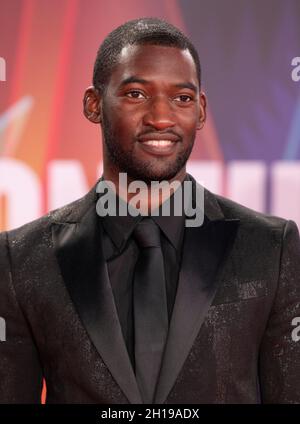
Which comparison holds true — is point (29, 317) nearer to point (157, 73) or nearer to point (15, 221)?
point (157, 73)

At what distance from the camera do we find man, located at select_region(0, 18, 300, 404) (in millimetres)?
1763

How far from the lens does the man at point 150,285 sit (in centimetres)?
176

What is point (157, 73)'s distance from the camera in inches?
70.9

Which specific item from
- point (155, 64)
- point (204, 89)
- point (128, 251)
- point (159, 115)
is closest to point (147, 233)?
point (128, 251)

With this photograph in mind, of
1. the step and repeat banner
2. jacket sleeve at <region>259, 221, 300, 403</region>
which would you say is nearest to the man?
jacket sleeve at <region>259, 221, 300, 403</region>

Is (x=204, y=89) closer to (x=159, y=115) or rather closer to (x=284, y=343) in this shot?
(x=159, y=115)

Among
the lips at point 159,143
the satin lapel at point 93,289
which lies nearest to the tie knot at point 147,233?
the satin lapel at point 93,289

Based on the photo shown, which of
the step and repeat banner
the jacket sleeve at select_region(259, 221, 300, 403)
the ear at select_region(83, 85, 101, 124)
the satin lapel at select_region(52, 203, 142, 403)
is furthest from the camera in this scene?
the step and repeat banner

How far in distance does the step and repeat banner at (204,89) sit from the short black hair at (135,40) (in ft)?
3.49

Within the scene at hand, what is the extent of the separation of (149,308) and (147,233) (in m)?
0.20

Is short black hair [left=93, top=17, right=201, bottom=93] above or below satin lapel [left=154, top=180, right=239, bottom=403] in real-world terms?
above

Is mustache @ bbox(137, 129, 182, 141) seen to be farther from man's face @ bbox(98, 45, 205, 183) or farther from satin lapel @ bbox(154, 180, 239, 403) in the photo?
satin lapel @ bbox(154, 180, 239, 403)
